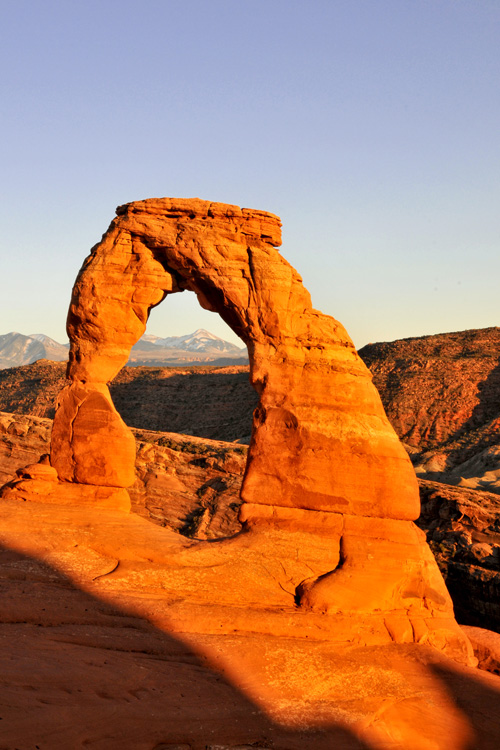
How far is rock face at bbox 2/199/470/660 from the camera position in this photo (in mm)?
11516

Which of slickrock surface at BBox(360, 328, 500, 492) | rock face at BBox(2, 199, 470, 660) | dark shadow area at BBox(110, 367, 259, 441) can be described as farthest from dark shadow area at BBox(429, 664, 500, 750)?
dark shadow area at BBox(110, 367, 259, 441)

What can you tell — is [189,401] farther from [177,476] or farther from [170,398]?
[177,476]

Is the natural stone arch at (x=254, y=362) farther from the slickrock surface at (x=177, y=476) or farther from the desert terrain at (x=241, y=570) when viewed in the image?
the slickrock surface at (x=177, y=476)

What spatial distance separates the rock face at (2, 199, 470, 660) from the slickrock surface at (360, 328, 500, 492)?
26237mm

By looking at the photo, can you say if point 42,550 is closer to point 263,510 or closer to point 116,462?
point 116,462

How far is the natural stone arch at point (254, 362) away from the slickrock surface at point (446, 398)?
86.3 feet

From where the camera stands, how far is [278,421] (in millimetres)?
12336

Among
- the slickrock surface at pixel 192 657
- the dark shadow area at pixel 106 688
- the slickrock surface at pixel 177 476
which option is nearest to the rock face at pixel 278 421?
the slickrock surface at pixel 192 657

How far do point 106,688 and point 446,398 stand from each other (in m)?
47.5

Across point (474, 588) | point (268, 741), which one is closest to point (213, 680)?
point (268, 741)

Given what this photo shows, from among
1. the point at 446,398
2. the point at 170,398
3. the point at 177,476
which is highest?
the point at 446,398

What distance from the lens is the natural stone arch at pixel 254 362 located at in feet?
39.7

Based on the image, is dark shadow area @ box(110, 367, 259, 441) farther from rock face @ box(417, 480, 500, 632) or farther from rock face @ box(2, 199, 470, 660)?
rock face @ box(2, 199, 470, 660)

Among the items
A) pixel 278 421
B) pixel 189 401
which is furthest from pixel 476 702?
pixel 189 401
